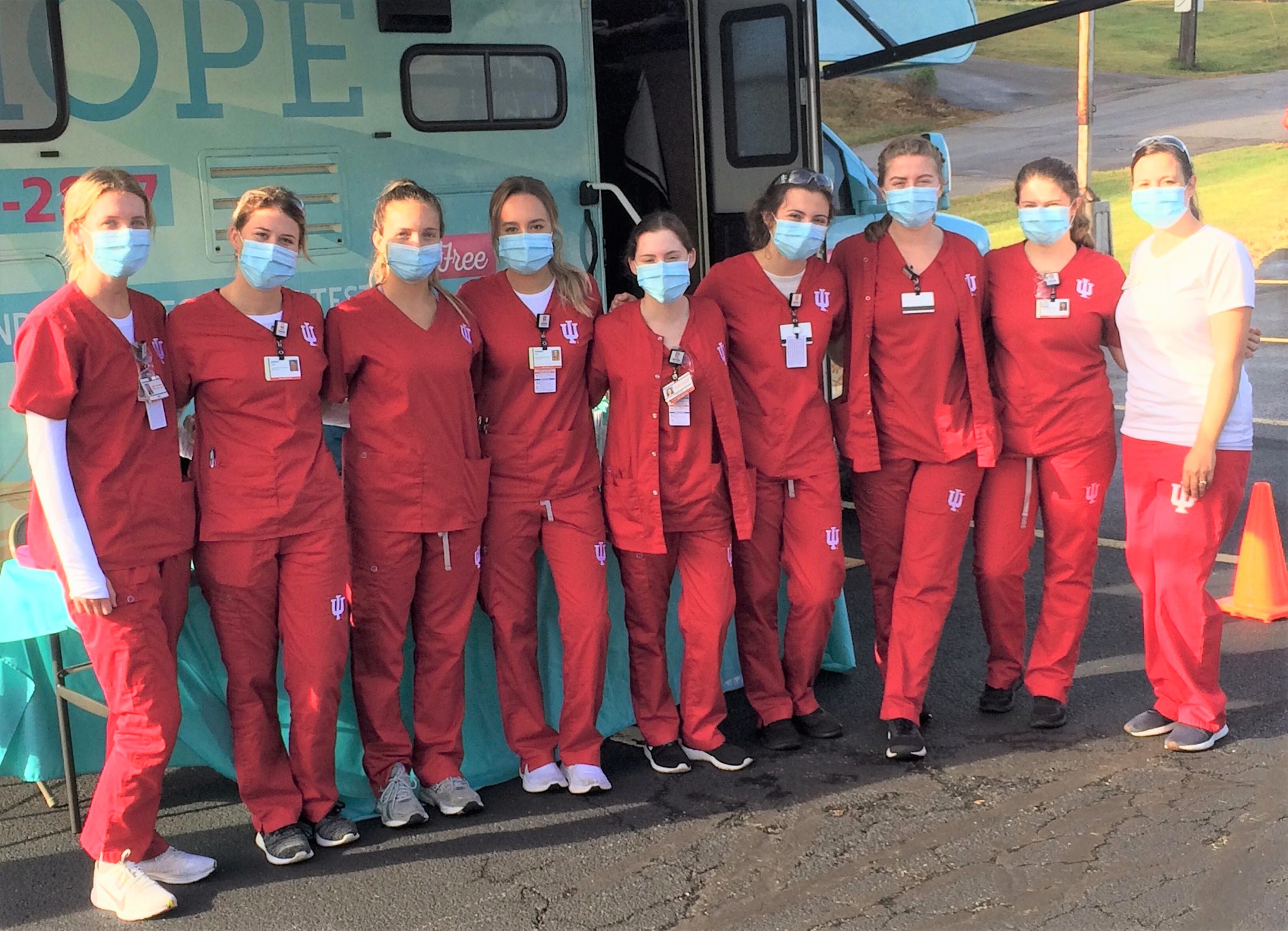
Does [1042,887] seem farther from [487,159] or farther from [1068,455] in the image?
[487,159]

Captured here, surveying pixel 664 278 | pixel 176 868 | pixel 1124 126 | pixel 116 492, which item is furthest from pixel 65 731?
pixel 1124 126

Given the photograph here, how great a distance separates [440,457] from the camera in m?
4.00

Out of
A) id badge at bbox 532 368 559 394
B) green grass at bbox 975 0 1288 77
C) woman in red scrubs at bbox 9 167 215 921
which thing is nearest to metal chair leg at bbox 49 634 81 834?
woman in red scrubs at bbox 9 167 215 921

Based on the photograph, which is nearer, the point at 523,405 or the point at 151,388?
the point at 151,388

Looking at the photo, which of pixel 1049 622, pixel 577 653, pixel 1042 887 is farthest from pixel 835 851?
pixel 1049 622

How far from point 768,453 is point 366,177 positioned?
2.23 m

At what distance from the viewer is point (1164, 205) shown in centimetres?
434

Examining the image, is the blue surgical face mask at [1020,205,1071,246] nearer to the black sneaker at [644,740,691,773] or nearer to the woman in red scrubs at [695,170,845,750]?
the woman in red scrubs at [695,170,845,750]

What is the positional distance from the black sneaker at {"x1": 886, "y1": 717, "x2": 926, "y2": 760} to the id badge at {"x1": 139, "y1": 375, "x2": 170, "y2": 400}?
248 centimetres

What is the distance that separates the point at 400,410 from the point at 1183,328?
7.77 feet

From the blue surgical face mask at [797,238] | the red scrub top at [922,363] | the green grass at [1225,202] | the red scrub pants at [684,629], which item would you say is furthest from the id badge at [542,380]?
the green grass at [1225,202]

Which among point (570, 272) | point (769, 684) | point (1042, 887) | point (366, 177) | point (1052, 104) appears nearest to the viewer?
point (1042, 887)

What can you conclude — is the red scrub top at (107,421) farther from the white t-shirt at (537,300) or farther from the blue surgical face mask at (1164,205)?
the blue surgical face mask at (1164,205)

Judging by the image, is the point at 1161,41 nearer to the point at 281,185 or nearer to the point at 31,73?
the point at 281,185
